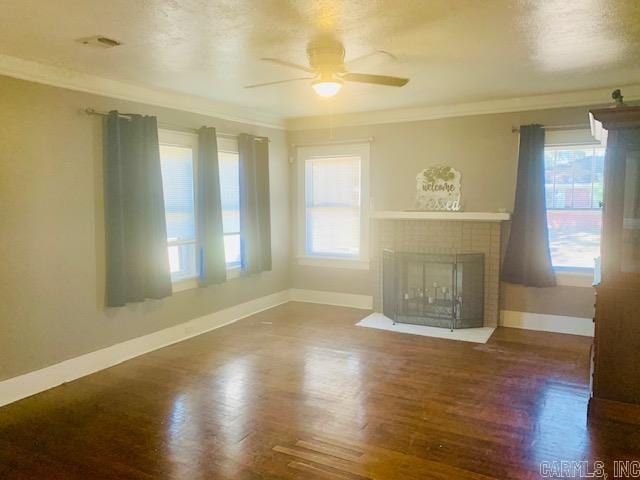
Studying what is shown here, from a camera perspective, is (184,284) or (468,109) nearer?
(184,284)

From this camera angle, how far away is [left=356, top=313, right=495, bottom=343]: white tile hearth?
4809mm

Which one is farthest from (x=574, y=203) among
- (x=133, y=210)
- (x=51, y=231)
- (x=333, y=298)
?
(x=51, y=231)

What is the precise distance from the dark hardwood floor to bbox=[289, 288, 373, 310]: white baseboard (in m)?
1.46

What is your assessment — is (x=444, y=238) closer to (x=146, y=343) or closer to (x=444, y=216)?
(x=444, y=216)

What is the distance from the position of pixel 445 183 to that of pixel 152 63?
3.40 m

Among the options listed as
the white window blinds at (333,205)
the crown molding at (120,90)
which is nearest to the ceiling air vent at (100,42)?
the crown molding at (120,90)

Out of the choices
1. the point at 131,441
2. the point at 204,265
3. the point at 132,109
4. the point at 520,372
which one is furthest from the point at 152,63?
the point at 520,372

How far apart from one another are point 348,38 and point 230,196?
295 cm

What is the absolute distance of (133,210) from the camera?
409cm

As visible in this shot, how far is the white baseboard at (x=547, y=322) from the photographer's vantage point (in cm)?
487

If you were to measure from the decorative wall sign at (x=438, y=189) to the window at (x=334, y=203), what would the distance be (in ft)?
2.35

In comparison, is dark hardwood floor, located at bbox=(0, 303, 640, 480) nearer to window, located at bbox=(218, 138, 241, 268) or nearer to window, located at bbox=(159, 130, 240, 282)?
window, located at bbox=(159, 130, 240, 282)

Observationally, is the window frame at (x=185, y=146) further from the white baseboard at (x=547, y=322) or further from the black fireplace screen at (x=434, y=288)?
the white baseboard at (x=547, y=322)

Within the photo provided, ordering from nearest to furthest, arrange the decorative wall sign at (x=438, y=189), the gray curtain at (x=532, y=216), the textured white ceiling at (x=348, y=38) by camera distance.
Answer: the textured white ceiling at (x=348, y=38) < the gray curtain at (x=532, y=216) < the decorative wall sign at (x=438, y=189)
